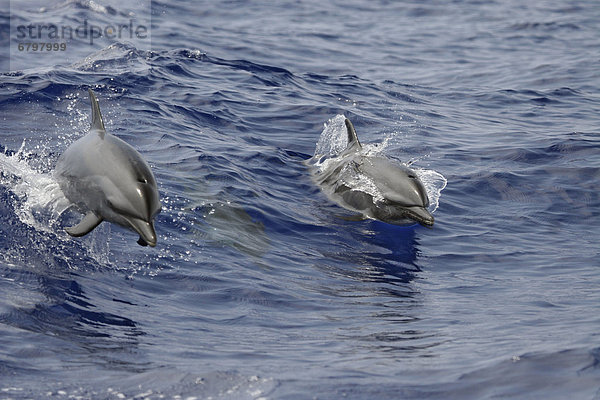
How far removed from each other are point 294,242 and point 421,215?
1.66m

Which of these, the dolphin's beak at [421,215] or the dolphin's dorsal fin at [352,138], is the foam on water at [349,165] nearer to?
the dolphin's dorsal fin at [352,138]

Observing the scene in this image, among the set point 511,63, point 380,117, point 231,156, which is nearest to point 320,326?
point 231,156

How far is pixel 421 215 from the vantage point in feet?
35.6

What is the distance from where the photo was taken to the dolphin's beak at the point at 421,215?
10836mm

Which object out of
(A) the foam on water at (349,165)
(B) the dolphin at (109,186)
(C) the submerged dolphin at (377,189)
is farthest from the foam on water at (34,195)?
(A) the foam on water at (349,165)

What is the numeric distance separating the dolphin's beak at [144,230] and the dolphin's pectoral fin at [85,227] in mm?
511

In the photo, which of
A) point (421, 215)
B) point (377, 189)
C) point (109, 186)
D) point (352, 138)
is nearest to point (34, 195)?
point (109, 186)

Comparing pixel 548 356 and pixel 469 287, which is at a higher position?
pixel 548 356

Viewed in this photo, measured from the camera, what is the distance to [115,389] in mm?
6270

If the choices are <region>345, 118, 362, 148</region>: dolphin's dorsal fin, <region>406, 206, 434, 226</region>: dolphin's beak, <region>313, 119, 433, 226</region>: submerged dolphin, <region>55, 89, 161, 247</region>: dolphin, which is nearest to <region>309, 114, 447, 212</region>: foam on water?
<region>313, 119, 433, 226</region>: submerged dolphin

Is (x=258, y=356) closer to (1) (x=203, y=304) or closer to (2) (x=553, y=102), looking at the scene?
(1) (x=203, y=304)

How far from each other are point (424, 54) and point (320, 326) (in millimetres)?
17730

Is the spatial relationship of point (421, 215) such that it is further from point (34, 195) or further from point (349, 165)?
point (34, 195)

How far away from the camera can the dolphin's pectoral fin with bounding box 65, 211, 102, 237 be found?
7.82 meters
